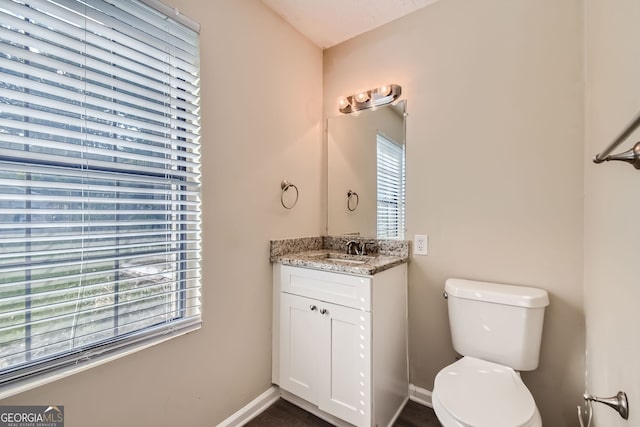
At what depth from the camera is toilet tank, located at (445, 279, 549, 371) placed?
A: 1371 mm

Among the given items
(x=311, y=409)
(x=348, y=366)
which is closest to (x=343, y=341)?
(x=348, y=366)

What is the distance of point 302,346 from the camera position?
1697mm

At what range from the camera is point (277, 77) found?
1878mm

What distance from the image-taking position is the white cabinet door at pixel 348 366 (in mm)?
1454

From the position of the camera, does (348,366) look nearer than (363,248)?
Yes

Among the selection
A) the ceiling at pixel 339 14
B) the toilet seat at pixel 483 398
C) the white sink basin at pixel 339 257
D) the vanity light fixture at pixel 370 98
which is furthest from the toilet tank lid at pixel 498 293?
the ceiling at pixel 339 14

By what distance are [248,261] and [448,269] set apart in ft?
4.02

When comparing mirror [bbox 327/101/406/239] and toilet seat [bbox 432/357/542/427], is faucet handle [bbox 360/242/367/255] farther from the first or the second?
toilet seat [bbox 432/357/542/427]

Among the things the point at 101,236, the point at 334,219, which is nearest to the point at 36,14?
the point at 101,236

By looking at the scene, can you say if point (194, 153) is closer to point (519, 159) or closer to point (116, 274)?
point (116, 274)

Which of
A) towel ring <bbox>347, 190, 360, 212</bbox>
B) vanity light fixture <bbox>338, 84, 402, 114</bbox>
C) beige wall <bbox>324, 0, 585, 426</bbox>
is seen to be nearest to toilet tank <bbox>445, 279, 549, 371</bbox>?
beige wall <bbox>324, 0, 585, 426</bbox>

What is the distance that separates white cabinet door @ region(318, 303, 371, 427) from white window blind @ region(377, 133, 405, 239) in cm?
68

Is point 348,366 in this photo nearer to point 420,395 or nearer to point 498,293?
point 420,395

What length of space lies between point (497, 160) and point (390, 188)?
2.13ft
